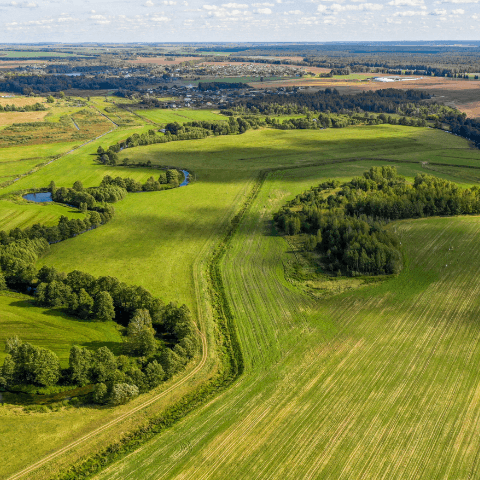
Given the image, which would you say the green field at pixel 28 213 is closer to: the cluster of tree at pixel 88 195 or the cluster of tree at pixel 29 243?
the cluster of tree at pixel 88 195

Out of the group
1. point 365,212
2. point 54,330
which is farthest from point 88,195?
point 365,212

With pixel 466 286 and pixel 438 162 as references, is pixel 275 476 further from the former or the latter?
pixel 438 162

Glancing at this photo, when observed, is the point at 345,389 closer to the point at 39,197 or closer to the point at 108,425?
the point at 108,425

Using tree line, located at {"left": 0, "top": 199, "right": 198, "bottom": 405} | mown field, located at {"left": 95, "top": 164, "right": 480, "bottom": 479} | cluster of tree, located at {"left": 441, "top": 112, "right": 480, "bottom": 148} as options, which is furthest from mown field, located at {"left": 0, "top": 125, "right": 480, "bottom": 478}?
cluster of tree, located at {"left": 441, "top": 112, "right": 480, "bottom": 148}

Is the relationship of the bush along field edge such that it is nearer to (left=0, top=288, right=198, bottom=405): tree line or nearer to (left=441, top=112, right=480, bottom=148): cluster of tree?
(left=0, top=288, right=198, bottom=405): tree line

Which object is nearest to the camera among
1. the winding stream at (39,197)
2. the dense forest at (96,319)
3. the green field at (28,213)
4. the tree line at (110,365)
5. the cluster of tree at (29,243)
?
the tree line at (110,365)

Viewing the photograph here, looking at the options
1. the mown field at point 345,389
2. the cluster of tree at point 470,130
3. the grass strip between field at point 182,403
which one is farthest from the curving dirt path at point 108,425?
the cluster of tree at point 470,130
